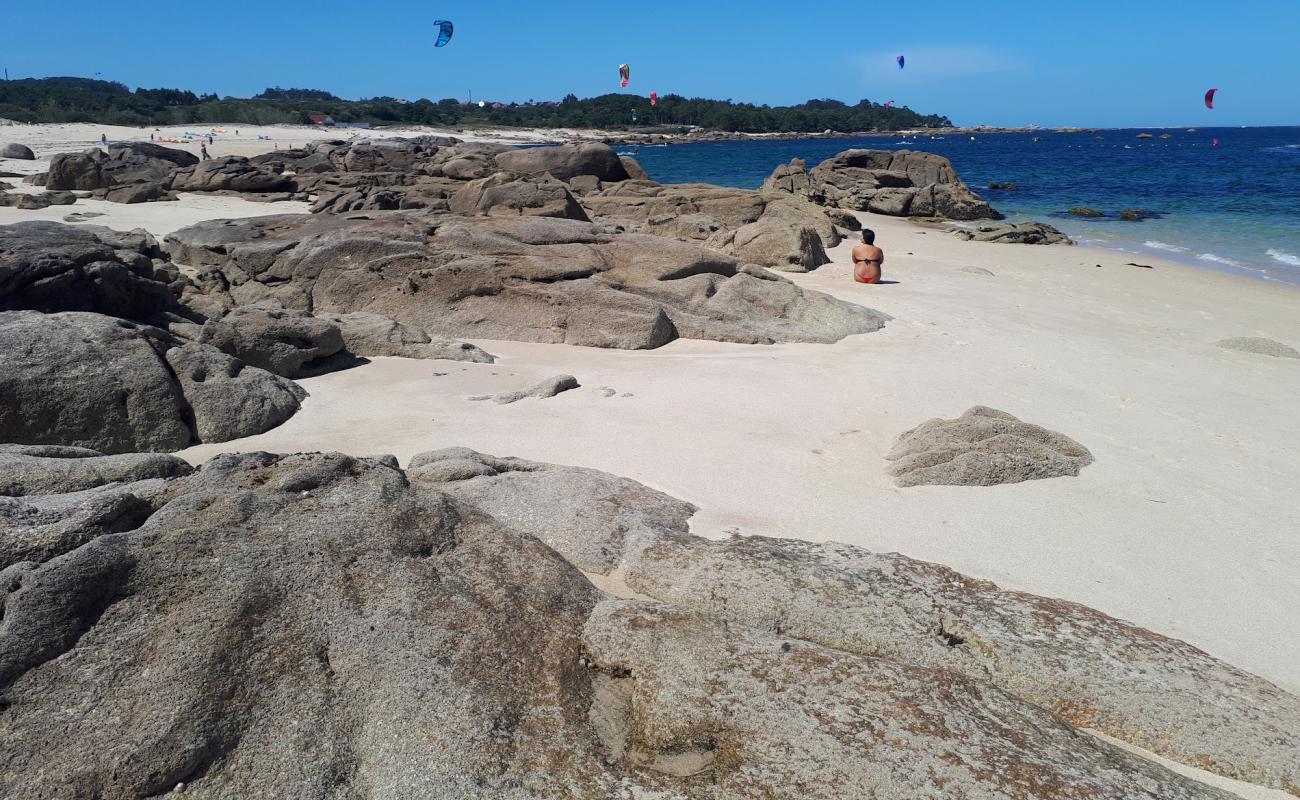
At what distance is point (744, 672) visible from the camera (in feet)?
8.50

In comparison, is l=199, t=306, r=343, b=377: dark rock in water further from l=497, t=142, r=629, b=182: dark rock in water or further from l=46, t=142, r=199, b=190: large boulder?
l=46, t=142, r=199, b=190: large boulder

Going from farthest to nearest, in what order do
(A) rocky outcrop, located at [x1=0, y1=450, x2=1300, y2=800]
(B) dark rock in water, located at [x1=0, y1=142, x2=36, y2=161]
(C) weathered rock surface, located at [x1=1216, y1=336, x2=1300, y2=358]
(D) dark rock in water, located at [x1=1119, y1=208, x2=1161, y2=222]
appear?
(B) dark rock in water, located at [x1=0, y1=142, x2=36, y2=161], (D) dark rock in water, located at [x1=1119, y1=208, x2=1161, y2=222], (C) weathered rock surface, located at [x1=1216, y1=336, x2=1300, y2=358], (A) rocky outcrop, located at [x1=0, y1=450, x2=1300, y2=800]

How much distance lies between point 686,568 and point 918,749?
1.35m

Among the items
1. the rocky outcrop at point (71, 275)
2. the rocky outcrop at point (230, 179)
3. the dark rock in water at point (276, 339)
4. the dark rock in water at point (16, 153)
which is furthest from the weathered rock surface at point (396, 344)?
the dark rock in water at point (16, 153)

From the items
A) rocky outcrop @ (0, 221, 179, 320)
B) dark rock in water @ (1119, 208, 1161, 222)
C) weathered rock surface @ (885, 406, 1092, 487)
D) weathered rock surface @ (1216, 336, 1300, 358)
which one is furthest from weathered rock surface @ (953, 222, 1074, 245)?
rocky outcrop @ (0, 221, 179, 320)

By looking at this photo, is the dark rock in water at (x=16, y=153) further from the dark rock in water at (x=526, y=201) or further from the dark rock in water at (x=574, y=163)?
the dark rock in water at (x=526, y=201)

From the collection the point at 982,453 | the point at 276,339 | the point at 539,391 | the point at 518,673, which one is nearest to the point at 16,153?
the point at 276,339

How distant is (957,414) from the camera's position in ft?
21.2

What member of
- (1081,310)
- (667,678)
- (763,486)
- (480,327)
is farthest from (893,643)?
(1081,310)

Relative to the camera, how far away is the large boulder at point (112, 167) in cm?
2081

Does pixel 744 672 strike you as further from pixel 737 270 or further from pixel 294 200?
pixel 294 200

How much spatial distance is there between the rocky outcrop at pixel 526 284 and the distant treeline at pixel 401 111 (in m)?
60.3

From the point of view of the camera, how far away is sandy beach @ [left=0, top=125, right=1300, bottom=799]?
4086 mm

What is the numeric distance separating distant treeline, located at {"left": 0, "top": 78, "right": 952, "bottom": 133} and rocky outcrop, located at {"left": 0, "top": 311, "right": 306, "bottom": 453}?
63.9 metres
